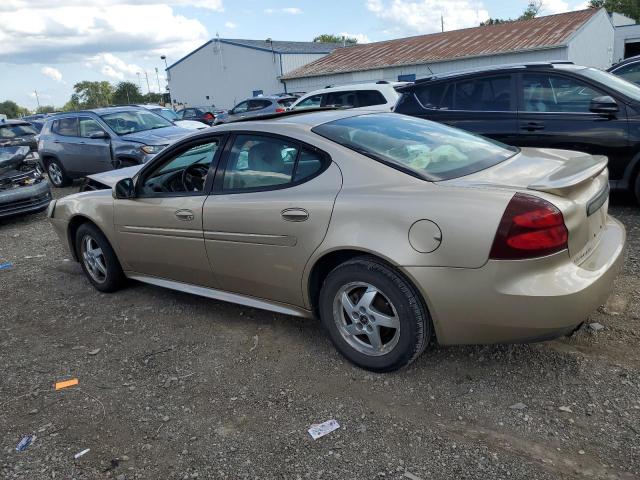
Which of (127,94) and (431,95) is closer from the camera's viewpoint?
(431,95)

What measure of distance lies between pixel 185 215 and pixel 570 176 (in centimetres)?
254

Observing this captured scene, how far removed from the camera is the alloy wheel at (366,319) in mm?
3111

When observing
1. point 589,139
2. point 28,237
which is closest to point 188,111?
point 28,237

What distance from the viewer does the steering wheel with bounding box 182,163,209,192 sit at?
4134 mm

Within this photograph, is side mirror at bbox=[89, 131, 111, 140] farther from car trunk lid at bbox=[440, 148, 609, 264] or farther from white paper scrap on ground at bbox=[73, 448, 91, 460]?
car trunk lid at bbox=[440, 148, 609, 264]

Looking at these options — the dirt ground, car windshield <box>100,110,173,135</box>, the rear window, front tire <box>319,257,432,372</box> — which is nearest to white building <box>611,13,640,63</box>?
the rear window

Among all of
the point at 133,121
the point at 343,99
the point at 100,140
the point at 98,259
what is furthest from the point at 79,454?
the point at 343,99

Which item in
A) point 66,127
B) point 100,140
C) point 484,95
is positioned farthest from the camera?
point 66,127

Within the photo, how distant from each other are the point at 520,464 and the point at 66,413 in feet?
8.21

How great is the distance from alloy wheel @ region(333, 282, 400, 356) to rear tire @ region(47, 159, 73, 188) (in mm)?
10399

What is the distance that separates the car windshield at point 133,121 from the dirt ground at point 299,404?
7075mm

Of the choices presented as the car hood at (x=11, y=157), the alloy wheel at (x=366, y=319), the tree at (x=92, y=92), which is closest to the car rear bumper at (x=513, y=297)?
the alloy wheel at (x=366, y=319)

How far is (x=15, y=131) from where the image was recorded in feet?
49.7

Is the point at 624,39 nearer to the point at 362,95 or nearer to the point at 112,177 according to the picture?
the point at 362,95
